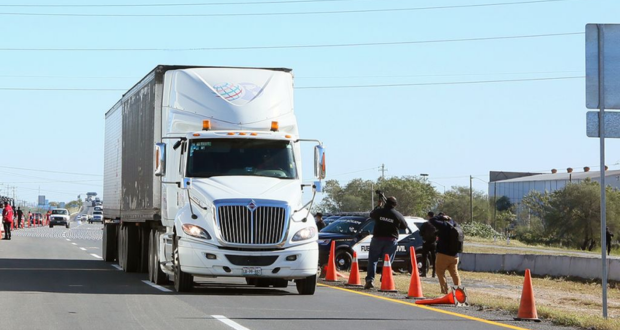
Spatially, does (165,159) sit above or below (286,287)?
above

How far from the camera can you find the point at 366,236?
2905 centimetres

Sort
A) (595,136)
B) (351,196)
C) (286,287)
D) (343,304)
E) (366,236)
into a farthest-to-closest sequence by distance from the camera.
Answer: (351,196) < (366,236) < (286,287) < (343,304) < (595,136)

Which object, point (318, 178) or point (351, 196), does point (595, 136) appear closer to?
point (318, 178)

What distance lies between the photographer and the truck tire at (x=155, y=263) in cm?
2011

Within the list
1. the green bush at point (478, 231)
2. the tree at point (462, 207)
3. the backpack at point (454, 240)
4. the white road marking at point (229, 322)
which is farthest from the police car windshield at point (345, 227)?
the tree at point (462, 207)

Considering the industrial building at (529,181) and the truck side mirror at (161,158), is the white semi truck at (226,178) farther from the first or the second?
the industrial building at (529,181)

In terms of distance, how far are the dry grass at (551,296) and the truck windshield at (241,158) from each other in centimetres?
343

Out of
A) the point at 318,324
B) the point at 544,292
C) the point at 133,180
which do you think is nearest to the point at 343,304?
the point at 318,324

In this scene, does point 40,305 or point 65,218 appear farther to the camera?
point 65,218

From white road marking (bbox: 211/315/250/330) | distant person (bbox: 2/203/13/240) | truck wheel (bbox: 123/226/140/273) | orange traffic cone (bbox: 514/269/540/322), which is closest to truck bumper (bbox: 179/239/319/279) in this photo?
white road marking (bbox: 211/315/250/330)

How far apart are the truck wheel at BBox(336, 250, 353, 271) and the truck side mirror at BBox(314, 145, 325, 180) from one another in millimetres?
11454

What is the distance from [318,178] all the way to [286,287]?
3129 mm

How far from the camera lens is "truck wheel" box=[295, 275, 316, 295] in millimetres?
18281

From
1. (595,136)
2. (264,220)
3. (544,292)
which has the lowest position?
(544,292)
